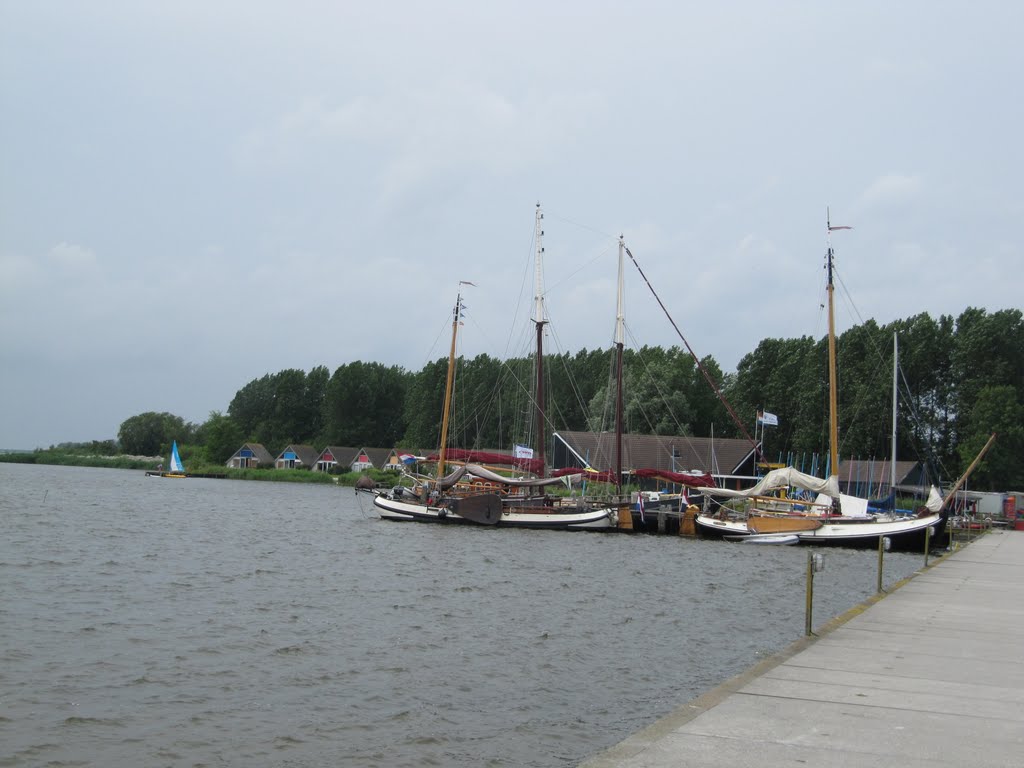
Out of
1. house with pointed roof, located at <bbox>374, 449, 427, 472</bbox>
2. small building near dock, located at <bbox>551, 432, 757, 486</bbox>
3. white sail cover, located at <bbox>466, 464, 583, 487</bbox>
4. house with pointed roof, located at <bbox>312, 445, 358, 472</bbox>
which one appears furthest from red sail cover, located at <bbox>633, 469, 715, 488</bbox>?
house with pointed roof, located at <bbox>312, 445, 358, 472</bbox>

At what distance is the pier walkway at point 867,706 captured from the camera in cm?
878

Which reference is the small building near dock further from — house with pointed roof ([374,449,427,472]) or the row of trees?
house with pointed roof ([374,449,427,472])

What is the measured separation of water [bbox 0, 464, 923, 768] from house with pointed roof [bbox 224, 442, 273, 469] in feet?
369

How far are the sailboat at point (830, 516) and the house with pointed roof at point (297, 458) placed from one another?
102487 millimetres

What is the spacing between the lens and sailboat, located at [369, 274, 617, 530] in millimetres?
55281

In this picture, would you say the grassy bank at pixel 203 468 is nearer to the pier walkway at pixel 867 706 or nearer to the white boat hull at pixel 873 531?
the white boat hull at pixel 873 531

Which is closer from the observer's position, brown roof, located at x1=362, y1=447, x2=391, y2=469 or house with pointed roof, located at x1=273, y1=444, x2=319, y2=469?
brown roof, located at x1=362, y1=447, x2=391, y2=469

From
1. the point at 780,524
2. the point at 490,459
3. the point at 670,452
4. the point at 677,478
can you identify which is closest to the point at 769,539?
the point at 780,524

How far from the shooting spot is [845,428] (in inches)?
3504

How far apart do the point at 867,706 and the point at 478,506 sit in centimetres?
4585

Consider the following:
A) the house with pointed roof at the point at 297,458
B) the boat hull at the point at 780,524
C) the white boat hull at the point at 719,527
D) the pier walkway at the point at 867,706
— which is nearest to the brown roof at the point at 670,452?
the white boat hull at the point at 719,527

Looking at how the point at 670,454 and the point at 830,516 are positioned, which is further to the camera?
the point at 670,454

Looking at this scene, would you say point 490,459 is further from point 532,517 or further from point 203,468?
point 203,468

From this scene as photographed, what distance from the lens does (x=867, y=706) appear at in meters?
10.7
